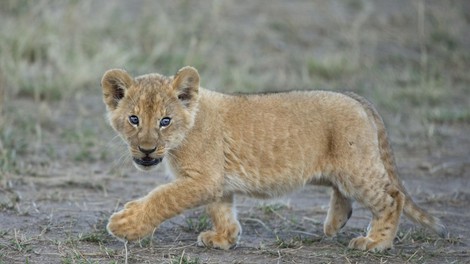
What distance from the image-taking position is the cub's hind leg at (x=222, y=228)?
21.7 ft

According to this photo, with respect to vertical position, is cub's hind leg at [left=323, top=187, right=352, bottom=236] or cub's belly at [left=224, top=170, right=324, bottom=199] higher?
cub's belly at [left=224, top=170, right=324, bottom=199]

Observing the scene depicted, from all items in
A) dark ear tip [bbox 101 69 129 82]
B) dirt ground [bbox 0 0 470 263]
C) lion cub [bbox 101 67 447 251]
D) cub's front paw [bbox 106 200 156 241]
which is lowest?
dirt ground [bbox 0 0 470 263]

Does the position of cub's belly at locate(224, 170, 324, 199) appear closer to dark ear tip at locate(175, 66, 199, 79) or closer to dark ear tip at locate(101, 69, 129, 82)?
dark ear tip at locate(175, 66, 199, 79)

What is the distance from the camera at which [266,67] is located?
13289mm

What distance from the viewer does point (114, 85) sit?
639 centimetres

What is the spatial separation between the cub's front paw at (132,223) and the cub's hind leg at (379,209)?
1.40 meters

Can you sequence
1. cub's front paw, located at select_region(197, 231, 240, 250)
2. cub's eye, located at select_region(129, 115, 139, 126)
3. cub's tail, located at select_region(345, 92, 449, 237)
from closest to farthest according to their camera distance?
cub's eye, located at select_region(129, 115, 139, 126) < cub's front paw, located at select_region(197, 231, 240, 250) < cub's tail, located at select_region(345, 92, 449, 237)

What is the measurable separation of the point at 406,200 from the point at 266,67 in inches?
257

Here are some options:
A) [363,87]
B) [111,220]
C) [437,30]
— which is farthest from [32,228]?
[437,30]

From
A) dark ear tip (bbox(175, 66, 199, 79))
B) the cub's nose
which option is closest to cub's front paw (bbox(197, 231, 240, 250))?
the cub's nose

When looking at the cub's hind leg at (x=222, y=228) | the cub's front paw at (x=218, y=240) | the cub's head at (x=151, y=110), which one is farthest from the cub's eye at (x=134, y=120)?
the cub's front paw at (x=218, y=240)

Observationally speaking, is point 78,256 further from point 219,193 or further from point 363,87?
point 363,87

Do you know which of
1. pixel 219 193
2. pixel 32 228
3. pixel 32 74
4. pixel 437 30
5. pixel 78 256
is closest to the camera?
pixel 78 256

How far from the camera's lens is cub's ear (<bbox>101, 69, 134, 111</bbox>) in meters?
6.31
